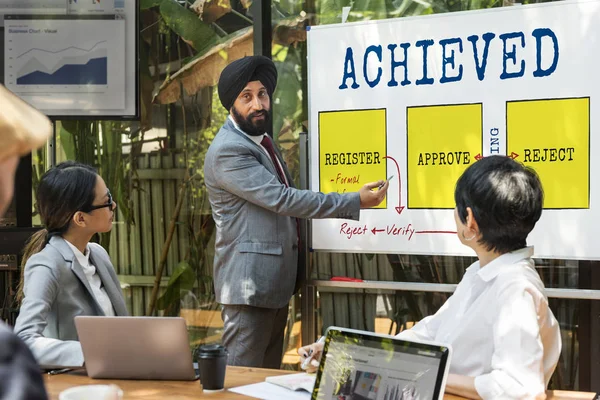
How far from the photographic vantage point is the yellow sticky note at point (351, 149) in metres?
3.99

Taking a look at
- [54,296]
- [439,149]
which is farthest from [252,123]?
[54,296]

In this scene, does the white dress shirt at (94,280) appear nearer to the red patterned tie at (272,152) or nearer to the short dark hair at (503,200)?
the red patterned tie at (272,152)

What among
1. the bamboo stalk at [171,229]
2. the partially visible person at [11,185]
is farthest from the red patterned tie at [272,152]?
the partially visible person at [11,185]

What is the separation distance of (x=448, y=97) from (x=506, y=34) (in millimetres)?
364

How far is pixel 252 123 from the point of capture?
3846mm

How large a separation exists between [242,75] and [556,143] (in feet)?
4.52

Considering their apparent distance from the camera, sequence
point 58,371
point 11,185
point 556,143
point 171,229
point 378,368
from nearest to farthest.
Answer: point 11,185 < point 378,368 < point 58,371 < point 556,143 < point 171,229

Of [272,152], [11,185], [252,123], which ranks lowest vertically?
[11,185]

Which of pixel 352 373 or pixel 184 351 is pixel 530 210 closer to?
pixel 352 373

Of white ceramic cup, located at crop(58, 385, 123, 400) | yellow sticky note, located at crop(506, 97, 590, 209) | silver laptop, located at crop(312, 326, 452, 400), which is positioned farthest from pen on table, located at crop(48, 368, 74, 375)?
yellow sticky note, located at crop(506, 97, 590, 209)

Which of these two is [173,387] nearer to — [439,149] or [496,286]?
[496,286]

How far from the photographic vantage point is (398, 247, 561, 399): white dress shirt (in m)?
1.87

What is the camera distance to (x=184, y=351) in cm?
225

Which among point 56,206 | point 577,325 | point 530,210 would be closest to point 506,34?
point 577,325
